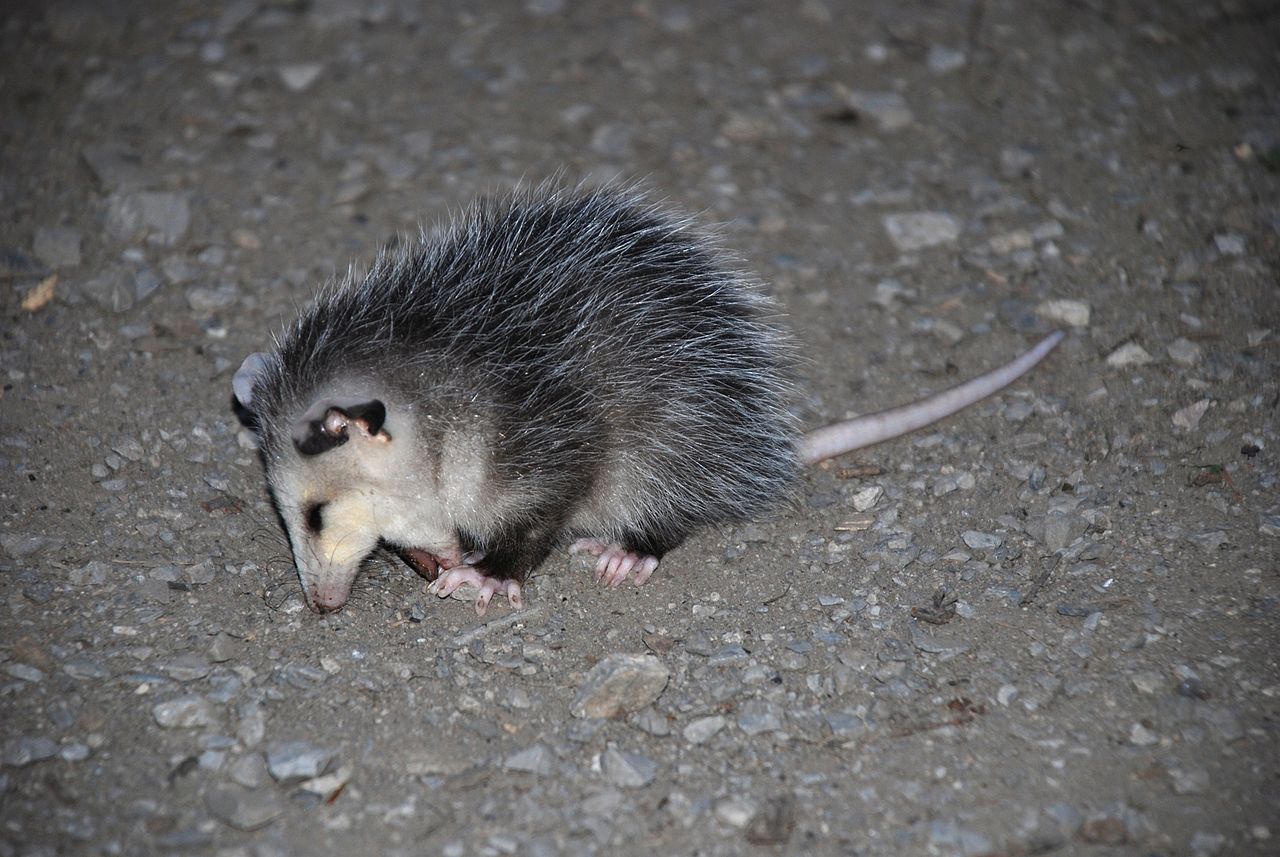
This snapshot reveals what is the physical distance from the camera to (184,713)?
7.47 feet

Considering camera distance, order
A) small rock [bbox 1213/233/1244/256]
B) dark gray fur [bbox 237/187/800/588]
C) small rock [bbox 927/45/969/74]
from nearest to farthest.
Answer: dark gray fur [bbox 237/187/800/588], small rock [bbox 1213/233/1244/256], small rock [bbox 927/45/969/74]

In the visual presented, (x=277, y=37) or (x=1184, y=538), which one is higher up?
(x=277, y=37)

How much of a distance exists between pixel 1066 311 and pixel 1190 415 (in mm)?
519

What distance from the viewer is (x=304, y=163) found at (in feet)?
12.8

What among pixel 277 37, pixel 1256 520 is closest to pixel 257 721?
pixel 1256 520

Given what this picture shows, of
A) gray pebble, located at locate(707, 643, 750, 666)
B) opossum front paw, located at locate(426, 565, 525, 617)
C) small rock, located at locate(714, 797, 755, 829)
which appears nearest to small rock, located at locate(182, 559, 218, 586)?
opossum front paw, located at locate(426, 565, 525, 617)

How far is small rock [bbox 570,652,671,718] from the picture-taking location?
2.36 m

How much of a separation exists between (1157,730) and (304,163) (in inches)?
119

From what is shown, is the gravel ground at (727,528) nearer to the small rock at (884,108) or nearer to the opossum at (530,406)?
the small rock at (884,108)

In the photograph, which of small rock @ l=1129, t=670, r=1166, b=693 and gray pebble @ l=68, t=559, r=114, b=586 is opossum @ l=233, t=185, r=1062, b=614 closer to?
gray pebble @ l=68, t=559, r=114, b=586

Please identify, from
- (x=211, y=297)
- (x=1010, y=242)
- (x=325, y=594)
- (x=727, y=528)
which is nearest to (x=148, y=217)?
(x=211, y=297)

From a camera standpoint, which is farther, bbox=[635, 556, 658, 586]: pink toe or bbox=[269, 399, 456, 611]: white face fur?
bbox=[635, 556, 658, 586]: pink toe

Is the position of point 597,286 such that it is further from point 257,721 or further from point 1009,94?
point 1009,94

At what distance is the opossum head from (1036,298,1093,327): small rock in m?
1.92
